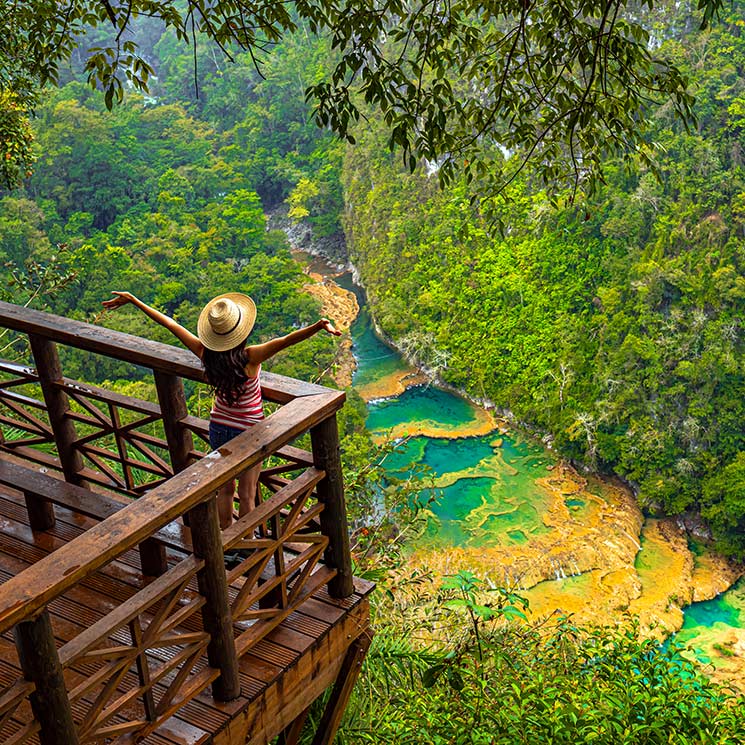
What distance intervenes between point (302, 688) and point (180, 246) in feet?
62.9

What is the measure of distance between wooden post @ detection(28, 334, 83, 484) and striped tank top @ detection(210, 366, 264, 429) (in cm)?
55

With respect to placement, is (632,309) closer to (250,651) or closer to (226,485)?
(226,485)

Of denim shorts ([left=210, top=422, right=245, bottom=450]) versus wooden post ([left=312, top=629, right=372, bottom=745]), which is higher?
denim shorts ([left=210, top=422, right=245, bottom=450])

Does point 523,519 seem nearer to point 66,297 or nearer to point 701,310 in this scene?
point 701,310

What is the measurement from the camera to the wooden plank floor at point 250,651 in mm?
1959

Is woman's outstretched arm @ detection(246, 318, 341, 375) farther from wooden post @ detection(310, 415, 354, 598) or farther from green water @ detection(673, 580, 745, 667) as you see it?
green water @ detection(673, 580, 745, 667)

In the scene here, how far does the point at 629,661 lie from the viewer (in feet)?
12.3

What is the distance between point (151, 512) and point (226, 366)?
63 cm

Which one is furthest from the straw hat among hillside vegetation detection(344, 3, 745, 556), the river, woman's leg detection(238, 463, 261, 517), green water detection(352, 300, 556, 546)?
hillside vegetation detection(344, 3, 745, 556)

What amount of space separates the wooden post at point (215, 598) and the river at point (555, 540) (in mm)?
8191

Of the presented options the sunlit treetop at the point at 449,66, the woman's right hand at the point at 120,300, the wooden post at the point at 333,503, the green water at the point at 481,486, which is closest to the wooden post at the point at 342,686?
the wooden post at the point at 333,503

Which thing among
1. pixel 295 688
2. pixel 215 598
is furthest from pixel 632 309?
pixel 215 598

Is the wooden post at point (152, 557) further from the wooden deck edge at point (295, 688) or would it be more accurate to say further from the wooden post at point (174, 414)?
the wooden deck edge at point (295, 688)

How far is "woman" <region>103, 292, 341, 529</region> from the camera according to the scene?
7.47 feet
